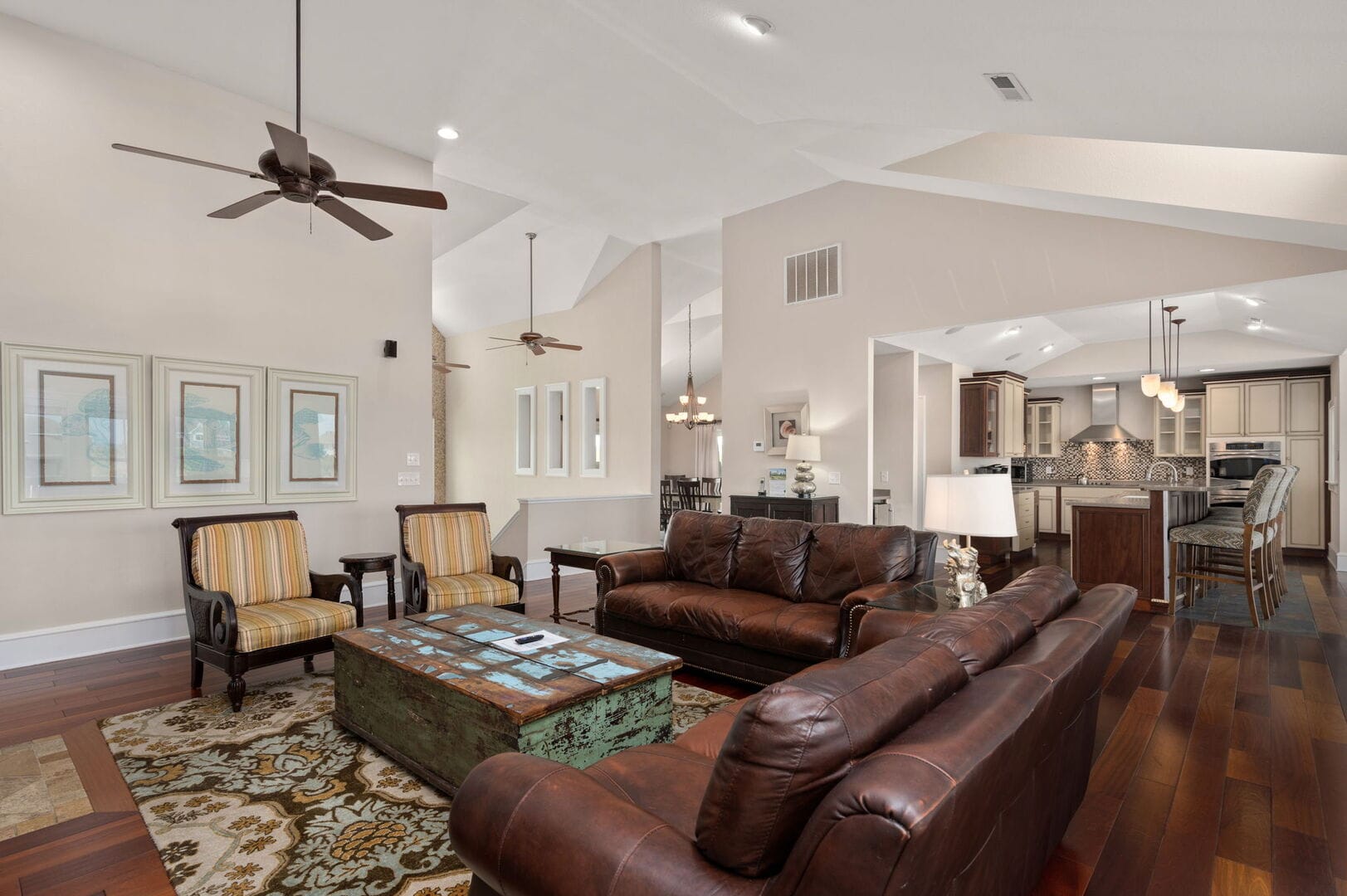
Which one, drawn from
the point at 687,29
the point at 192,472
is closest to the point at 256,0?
the point at 687,29

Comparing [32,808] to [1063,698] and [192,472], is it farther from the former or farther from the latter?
[1063,698]

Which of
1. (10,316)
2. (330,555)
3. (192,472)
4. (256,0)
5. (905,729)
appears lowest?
(330,555)

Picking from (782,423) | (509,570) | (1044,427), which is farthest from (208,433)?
(1044,427)

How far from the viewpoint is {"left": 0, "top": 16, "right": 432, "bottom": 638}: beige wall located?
4.04m

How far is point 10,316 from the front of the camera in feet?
Result: 13.0

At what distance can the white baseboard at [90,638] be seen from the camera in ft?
13.2

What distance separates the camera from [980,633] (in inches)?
63.4

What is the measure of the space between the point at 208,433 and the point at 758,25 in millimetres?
4411

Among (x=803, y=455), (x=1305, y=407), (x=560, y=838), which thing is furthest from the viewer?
(x=1305, y=407)

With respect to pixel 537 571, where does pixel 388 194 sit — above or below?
above

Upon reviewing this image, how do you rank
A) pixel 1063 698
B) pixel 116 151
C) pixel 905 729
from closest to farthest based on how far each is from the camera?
1. pixel 905 729
2. pixel 1063 698
3. pixel 116 151

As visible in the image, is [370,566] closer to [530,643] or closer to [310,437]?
[310,437]

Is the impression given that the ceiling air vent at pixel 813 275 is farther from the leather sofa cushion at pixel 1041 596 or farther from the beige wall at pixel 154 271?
the leather sofa cushion at pixel 1041 596

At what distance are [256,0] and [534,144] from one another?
7.07ft
